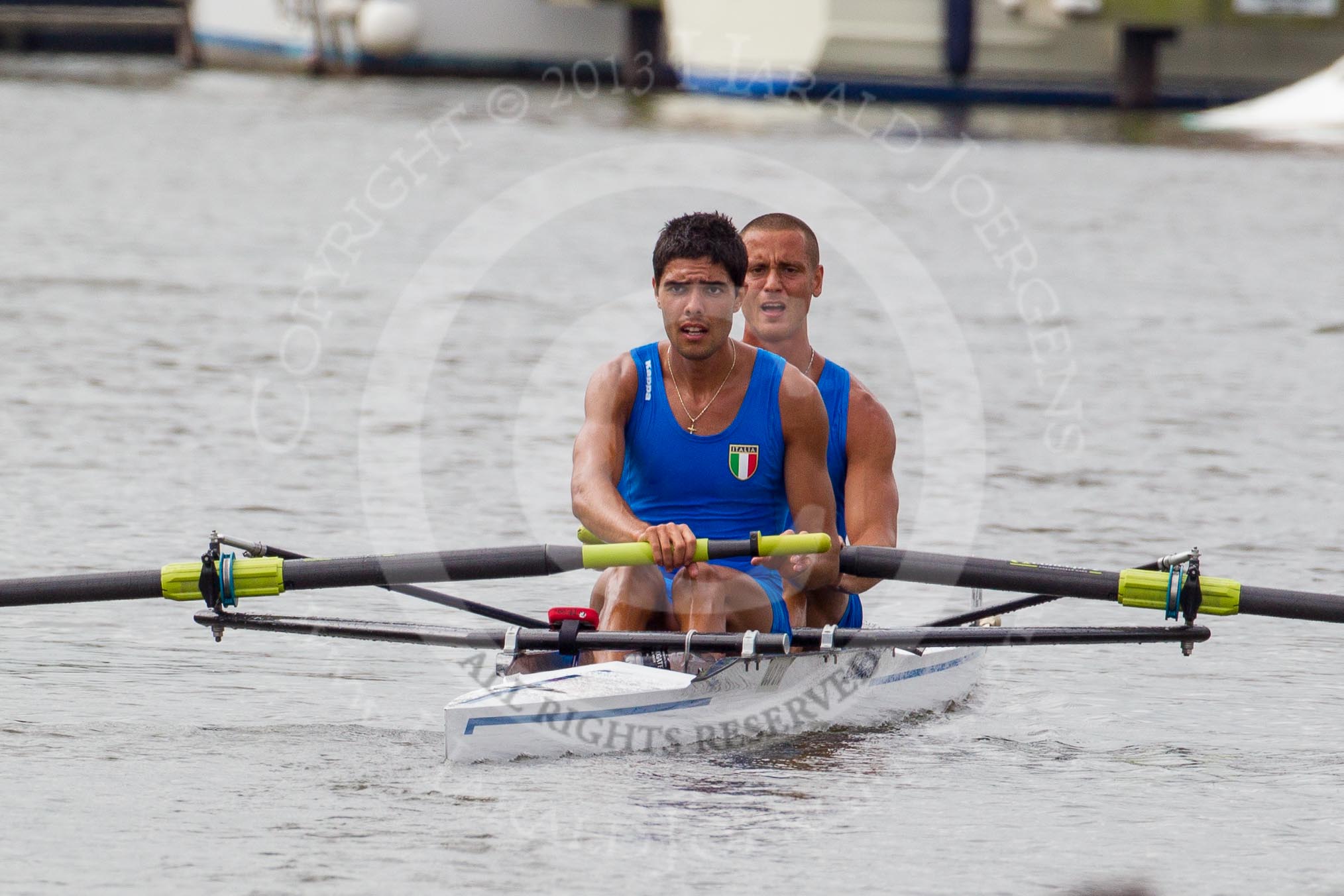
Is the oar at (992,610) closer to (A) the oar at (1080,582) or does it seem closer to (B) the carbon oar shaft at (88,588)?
(A) the oar at (1080,582)

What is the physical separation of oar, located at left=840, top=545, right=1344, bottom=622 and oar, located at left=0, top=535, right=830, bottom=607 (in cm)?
41

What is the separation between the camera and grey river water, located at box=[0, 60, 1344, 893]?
6.20 meters

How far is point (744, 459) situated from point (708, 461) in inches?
5.1

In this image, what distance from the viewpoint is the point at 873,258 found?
21.9m

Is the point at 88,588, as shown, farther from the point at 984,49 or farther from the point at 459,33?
the point at 459,33

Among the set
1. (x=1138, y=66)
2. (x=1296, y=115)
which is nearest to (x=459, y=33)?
(x=1138, y=66)

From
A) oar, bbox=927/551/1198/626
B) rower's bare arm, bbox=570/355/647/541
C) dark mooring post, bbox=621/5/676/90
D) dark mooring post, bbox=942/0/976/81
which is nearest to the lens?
rower's bare arm, bbox=570/355/647/541

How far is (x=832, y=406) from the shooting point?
7.48m

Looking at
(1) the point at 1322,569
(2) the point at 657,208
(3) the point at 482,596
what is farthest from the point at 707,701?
(2) the point at 657,208

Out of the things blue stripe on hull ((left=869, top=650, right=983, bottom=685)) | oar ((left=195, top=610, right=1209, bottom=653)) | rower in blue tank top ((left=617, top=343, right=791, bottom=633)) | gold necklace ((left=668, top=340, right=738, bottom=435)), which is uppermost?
gold necklace ((left=668, top=340, right=738, bottom=435))

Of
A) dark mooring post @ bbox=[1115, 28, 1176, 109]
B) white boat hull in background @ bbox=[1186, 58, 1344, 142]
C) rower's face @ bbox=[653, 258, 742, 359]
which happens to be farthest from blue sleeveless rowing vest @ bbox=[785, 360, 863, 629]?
dark mooring post @ bbox=[1115, 28, 1176, 109]

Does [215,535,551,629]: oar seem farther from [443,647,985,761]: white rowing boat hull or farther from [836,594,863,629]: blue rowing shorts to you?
[836,594,863,629]: blue rowing shorts

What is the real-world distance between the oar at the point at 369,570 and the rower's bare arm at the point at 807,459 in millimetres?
334

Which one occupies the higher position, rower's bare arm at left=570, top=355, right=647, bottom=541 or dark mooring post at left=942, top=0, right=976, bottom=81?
dark mooring post at left=942, top=0, right=976, bottom=81
